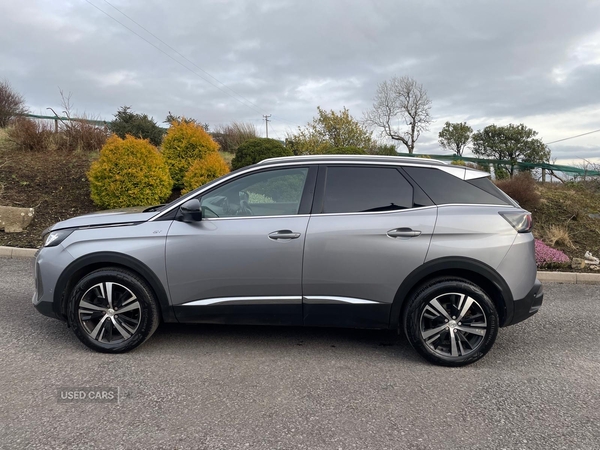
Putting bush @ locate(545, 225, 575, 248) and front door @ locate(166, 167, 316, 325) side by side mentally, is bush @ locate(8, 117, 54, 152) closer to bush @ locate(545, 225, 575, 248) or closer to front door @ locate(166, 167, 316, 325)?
front door @ locate(166, 167, 316, 325)

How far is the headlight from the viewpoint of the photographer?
12.4ft

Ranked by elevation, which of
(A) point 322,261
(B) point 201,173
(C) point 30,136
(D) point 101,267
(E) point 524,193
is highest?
(C) point 30,136

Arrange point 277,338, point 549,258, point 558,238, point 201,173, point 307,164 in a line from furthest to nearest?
1. point 201,173
2. point 558,238
3. point 549,258
4. point 277,338
5. point 307,164

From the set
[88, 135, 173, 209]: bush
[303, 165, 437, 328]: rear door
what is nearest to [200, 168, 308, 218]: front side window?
[303, 165, 437, 328]: rear door

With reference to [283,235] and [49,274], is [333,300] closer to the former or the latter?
[283,235]

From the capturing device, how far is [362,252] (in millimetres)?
3498

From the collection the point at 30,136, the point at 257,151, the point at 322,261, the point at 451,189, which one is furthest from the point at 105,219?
the point at 30,136

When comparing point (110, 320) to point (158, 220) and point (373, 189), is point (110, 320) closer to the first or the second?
point (158, 220)

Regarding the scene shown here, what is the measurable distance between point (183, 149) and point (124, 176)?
1795 millimetres

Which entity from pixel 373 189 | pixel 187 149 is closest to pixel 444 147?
pixel 187 149

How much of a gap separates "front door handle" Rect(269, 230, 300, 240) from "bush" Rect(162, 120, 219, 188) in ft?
23.6

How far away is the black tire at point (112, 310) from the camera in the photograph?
3.64 m

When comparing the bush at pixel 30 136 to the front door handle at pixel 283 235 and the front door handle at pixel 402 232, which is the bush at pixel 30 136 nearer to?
the front door handle at pixel 283 235

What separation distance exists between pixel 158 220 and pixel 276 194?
3.53 feet
